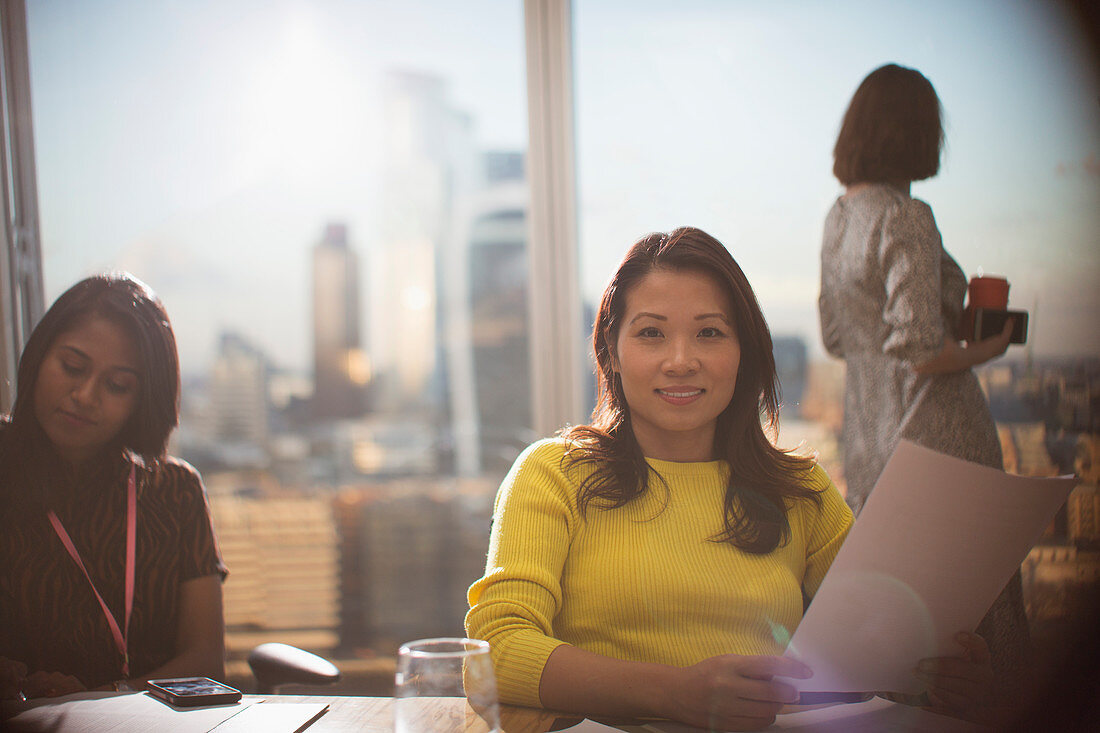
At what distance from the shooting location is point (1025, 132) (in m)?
2.01

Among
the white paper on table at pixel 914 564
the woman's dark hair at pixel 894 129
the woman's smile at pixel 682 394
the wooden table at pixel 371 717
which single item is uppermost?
the woman's dark hair at pixel 894 129

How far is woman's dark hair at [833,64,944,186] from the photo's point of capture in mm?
1693

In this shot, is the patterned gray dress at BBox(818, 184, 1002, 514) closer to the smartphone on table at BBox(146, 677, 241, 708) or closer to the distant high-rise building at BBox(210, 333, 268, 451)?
the smartphone on table at BBox(146, 677, 241, 708)

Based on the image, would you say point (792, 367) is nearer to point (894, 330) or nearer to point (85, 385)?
point (894, 330)

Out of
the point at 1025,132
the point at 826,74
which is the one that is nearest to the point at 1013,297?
the point at 1025,132

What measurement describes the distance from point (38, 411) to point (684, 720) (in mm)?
1196

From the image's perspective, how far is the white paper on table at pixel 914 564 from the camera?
824 mm

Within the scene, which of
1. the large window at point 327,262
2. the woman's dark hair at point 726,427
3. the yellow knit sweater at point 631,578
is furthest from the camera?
the large window at point 327,262

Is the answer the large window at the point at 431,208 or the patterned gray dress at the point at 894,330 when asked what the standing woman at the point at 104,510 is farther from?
the patterned gray dress at the point at 894,330

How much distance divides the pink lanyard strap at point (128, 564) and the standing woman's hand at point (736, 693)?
0.96 meters

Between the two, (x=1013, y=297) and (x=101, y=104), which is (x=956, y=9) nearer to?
(x=1013, y=297)

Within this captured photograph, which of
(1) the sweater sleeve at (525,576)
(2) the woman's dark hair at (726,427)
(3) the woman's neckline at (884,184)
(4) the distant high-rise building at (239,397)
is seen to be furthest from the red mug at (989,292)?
(4) the distant high-rise building at (239,397)

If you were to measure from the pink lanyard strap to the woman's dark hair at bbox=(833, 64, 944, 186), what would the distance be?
1.55 metres

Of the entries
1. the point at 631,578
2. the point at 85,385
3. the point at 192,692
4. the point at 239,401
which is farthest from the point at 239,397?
the point at 631,578
